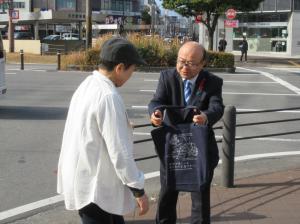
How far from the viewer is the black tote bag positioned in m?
4.00

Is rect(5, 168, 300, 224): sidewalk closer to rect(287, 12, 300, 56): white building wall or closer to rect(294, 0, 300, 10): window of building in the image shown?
rect(287, 12, 300, 56): white building wall

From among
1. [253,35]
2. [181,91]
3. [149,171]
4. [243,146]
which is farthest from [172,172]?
[253,35]

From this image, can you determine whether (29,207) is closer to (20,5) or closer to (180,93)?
(180,93)

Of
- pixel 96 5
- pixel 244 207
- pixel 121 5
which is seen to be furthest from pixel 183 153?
pixel 121 5

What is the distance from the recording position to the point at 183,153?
13.3ft

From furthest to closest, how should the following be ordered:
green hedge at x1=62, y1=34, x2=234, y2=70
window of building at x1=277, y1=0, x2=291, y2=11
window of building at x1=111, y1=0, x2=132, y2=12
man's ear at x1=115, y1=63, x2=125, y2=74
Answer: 1. window of building at x1=111, y1=0, x2=132, y2=12
2. window of building at x1=277, y1=0, x2=291, y2=11
3. green hedge at x1=62, y1=34, x2=234, y2=70
4. man's ear at x1=115, y1=63, x2=125, y2=74

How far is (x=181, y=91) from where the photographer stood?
4.23 metres

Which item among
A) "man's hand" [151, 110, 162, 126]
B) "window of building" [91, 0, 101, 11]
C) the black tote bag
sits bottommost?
the black tote bag

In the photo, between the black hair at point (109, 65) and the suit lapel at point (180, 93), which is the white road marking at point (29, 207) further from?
the black hair at point (109, 65)

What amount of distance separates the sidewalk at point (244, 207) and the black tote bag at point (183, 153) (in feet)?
3.76

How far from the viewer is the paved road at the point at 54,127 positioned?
6.98m

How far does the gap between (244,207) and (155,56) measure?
20.8 metres

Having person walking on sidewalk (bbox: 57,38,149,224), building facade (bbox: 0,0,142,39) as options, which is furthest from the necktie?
building facade (bbox: 0,0,142,39)

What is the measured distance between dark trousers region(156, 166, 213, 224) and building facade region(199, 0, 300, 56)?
1627 inches
